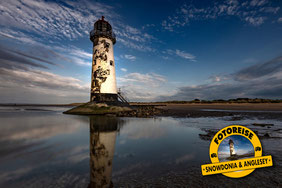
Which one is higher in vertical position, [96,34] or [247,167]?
[96,34]

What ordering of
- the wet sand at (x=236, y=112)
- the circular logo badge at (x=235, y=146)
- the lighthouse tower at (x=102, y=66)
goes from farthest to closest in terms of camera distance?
the lighthouse tower at (x=102, y=66)
the wet sand at (x=236, y=112)
the circular logo badge at (x=235, y=146)

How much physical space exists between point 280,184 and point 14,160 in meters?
7.19

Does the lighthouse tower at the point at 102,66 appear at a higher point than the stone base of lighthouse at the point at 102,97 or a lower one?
higher

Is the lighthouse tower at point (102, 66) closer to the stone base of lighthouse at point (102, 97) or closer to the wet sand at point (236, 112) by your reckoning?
the stone base of lighthouse at point (102, 97)

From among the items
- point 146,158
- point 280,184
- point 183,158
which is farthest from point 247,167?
point 146,158

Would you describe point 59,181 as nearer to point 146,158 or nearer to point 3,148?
point 146,158

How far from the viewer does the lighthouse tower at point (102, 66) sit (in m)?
20.8

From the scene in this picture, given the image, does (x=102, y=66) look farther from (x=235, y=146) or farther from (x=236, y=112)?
(x=236, y=112)

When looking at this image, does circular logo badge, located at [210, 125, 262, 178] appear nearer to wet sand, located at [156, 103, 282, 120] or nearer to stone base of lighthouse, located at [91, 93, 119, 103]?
wet sand, located at [156, 103, 282, 120]

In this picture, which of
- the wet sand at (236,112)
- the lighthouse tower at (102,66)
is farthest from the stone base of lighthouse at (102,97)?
the wet sand at (236,112)

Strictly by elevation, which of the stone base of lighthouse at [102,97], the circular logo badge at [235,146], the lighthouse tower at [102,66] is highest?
the lighthouse tower at [102,66]

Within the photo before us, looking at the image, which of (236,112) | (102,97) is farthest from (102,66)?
(236,112)

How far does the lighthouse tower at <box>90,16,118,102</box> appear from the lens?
2083 cm

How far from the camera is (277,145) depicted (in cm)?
507
